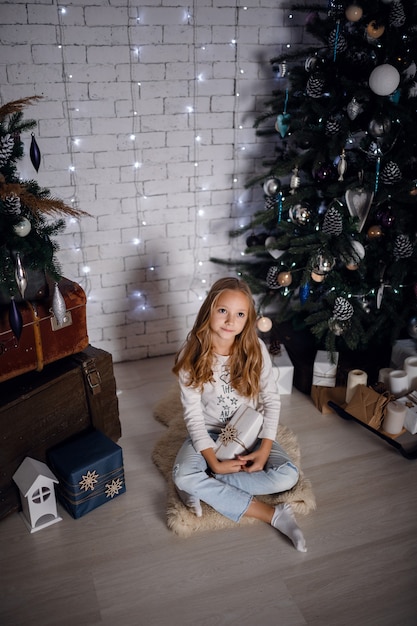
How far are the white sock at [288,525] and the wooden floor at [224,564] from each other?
1.3 inches

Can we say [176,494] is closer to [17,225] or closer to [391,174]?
[17,225]

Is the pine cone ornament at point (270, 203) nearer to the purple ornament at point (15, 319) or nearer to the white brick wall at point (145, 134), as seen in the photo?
the white brick wall at point (145, 134)

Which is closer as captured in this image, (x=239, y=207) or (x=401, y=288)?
(x=401, y=288)

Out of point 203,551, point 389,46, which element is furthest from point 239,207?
point 203,551

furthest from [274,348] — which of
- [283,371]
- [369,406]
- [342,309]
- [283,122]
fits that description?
[283,122]

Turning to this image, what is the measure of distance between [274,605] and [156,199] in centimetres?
198

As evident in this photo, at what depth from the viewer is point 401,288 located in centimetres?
274

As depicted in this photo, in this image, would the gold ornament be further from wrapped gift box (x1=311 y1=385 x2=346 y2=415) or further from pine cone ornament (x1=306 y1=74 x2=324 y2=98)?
pine cone ornament (x1=306 y1=74 x2=324 y2=98)

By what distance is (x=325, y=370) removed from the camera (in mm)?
2787

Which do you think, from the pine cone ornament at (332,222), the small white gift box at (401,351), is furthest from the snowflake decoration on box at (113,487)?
the small white gift box at (401,351)

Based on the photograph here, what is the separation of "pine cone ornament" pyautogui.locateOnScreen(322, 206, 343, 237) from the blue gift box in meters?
1.31

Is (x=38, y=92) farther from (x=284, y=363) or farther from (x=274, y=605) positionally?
(x=274, y=605)

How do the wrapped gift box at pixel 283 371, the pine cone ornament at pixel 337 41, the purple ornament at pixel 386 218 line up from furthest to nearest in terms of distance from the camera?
the wrapped gift box at pixel 283 371
the purple ornament at pixel 386 218
the pine cone ornament at pixel 337 41

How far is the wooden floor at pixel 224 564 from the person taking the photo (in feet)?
5.82
